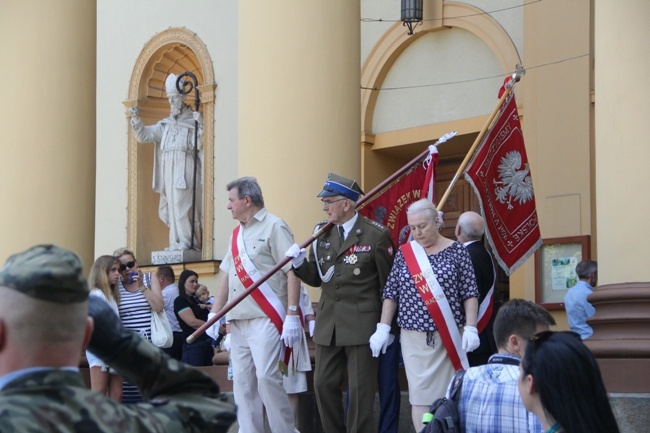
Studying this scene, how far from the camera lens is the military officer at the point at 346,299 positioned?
7.73 m

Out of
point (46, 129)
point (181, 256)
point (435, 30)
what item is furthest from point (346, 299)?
point (181, 256)

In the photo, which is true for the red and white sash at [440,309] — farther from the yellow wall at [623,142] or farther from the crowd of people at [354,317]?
the yellow wall at [623,142]

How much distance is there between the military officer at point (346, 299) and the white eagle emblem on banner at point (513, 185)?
163cm

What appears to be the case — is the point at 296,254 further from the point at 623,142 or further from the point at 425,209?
the point at 623,142

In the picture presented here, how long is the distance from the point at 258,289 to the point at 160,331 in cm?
94

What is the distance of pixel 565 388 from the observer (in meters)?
3.55

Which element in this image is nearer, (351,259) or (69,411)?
(69,411)

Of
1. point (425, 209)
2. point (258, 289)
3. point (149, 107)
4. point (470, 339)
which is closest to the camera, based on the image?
point (470, 339)

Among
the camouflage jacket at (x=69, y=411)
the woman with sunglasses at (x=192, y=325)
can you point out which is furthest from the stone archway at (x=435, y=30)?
the camouflage jacket at (x=69, y=411)

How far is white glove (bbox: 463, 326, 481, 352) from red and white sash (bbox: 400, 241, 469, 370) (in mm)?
121

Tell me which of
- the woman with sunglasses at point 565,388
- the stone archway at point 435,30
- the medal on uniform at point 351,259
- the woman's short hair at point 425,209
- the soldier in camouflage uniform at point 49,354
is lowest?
the woman with sunglasses at point 565,388

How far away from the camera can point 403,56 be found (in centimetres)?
1410

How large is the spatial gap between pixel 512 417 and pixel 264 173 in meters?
4.42

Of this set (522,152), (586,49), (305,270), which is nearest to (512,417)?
(305,270)
